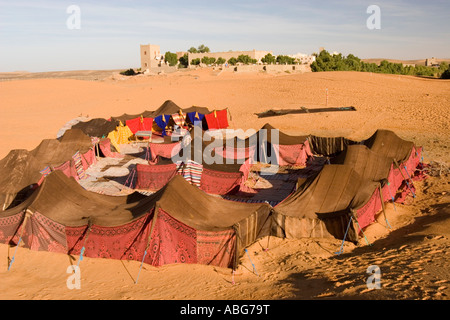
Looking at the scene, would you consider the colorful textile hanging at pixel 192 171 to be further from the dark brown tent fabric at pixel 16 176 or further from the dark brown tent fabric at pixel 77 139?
the dark brown tent fabric at pixel 77 139

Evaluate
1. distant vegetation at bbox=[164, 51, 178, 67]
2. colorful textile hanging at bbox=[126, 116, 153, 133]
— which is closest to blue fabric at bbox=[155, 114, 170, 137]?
colorful textile hanging at bbox=[126, 116, 153, 133]

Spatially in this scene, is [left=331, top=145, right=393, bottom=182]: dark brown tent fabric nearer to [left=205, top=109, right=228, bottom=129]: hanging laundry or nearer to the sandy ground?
the sandy ground

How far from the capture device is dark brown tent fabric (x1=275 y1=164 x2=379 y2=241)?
1229 cm

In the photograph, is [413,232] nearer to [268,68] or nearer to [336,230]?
[336,230]

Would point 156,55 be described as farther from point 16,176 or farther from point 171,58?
point 16,176

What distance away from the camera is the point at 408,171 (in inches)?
683

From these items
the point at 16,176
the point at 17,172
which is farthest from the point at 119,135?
the point at 16,176

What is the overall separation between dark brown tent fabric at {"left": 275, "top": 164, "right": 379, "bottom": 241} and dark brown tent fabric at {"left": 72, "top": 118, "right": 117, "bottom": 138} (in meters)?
17.4

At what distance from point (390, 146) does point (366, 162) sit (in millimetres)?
2976

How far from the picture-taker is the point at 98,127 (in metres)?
27.9

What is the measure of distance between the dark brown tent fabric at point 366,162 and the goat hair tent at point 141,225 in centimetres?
498

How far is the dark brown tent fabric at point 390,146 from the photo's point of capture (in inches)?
703
